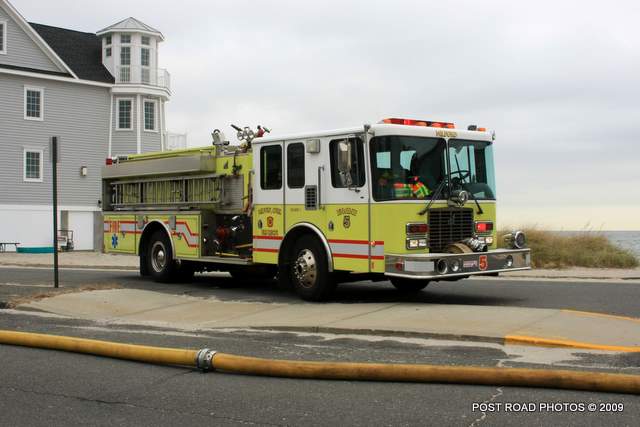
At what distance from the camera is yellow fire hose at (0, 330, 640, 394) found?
5.77 metres

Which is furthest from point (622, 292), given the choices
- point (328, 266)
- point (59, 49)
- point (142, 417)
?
point (59, 49)

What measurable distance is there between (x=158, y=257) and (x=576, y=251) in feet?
39.0

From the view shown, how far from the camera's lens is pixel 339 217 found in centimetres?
1133

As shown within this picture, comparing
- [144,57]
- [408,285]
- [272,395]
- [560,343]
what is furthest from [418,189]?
[144,57]

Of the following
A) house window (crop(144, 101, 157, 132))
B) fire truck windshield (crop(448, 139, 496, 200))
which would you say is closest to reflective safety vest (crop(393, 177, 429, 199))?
fire truck windshield (crop(448, 139, 496, 200))

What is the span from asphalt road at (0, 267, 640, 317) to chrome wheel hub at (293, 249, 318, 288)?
1.65 ft

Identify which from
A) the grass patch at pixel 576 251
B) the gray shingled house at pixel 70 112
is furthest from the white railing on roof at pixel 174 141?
the grass patch at pixel 576 251

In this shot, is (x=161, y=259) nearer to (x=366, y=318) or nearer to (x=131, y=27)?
(x=366, y=318)

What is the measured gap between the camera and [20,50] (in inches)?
1443

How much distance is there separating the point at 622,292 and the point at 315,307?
5.50 metres

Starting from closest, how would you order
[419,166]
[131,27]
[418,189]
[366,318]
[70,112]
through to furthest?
[366,318] < [418,189] < [419,166] < [70,112] < [131,27]

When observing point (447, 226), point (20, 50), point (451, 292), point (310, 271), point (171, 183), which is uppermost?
point (20, 50)

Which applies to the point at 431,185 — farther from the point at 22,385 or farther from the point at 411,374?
the point at 22,385

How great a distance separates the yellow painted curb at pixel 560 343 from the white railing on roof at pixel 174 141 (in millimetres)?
34681
